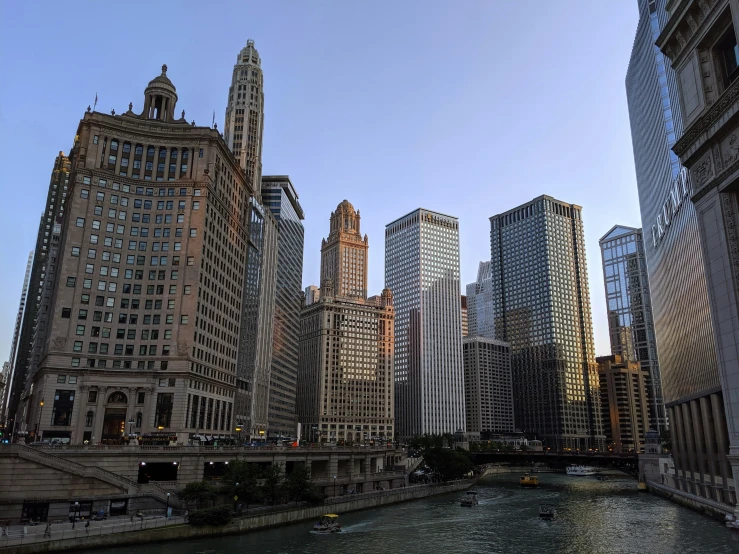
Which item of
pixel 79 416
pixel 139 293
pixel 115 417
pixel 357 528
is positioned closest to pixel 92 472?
pixel 79 416

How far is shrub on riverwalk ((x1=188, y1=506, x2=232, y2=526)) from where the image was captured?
69188mm

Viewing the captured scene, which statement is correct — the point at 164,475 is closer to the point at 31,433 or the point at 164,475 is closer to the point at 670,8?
the point at 31,433

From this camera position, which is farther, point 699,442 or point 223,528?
point 699,442

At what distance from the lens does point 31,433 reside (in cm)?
9950

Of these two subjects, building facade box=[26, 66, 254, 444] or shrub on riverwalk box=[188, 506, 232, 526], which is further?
building facade box=[26, 66, 254, 444]

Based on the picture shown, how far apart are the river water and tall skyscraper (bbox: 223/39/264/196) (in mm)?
108127

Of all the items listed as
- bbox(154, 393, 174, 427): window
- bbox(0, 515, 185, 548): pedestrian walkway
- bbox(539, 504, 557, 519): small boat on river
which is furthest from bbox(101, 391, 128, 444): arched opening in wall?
bbox(539, 504, 557, 519): small boat on river

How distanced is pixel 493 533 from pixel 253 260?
9475 centimetres

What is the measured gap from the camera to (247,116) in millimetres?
179375

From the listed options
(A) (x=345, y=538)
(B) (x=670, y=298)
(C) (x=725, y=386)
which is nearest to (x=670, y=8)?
(C) (x=725, y=386)

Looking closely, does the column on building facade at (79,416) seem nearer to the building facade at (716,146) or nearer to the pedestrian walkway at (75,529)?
the pedestrian walkway at (75,529)

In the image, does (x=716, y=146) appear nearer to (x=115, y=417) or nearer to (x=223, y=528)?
(x=223, y=528)

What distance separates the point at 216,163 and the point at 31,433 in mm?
62997

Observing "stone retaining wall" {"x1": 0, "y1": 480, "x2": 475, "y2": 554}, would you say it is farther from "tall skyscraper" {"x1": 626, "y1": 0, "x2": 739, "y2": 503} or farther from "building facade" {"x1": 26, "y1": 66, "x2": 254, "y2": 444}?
"tall skyscraper" {"x1": 626, "y1": 0, "x2": 739, "y2": 503}
